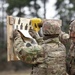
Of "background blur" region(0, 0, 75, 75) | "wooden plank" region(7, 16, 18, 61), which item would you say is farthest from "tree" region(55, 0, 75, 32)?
"wooden plank" region(7, 16, 18, 61)

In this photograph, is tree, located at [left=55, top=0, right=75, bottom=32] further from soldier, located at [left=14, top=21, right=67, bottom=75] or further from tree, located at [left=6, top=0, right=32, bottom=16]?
soldier, located at [left=14, top=21, right=67, bottom=75]

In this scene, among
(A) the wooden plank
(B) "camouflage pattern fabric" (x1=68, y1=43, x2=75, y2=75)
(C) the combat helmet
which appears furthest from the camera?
(A) the wooden plank

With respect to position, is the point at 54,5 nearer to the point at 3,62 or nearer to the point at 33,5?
the point at 33,5

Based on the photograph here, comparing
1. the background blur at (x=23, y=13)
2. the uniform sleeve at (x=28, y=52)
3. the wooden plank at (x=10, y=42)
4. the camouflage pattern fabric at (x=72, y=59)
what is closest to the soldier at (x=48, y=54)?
the uniform sleeve at (x=28, y=52)

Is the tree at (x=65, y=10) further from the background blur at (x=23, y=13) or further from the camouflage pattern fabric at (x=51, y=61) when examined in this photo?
the camouflage pattern fabric at (x=51, y=61)

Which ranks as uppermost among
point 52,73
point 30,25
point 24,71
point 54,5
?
point 54,5

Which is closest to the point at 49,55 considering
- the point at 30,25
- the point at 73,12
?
the point at 30,25

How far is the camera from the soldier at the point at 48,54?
12.7 ft

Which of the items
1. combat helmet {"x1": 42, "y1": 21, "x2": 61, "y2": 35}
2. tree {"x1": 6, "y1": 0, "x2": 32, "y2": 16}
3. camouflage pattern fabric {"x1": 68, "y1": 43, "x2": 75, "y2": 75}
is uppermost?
tree {"x1": 6, "y1": 0, "x2": 32, "y2": 16}

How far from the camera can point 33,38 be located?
4.70 metres

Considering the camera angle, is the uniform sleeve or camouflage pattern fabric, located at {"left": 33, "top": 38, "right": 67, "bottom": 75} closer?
the uniform sleeve

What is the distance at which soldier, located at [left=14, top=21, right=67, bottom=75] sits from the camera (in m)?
3.89

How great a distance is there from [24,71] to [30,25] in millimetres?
21521

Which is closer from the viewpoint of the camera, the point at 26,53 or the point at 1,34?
the point at 26,53
